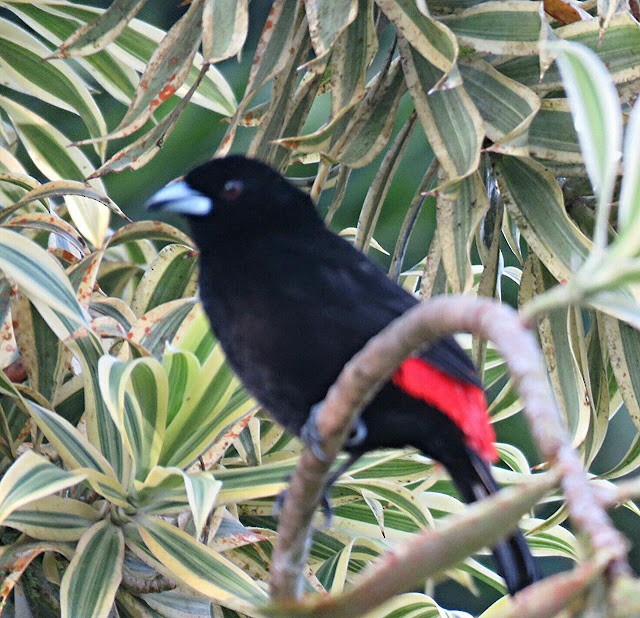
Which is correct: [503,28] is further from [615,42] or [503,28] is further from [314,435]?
[314,435]

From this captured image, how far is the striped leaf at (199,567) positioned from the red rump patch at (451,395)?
565mm

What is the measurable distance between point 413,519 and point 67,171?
1.28m

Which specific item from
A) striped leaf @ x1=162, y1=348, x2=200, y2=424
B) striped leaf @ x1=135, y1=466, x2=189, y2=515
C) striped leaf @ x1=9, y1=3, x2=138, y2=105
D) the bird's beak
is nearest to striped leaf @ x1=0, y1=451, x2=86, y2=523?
striped leaf @ x1=135, y1=466, x2=189, y2=515

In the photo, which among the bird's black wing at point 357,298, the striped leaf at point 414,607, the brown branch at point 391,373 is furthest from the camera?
the striped leaf at point 414,607

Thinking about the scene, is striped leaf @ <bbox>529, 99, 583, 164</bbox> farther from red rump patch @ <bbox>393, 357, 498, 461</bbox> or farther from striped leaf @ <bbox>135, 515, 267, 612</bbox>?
striped leaf @ <bbox>135, 515, 267, 612</bbox>

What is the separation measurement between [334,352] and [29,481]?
0.62 metres

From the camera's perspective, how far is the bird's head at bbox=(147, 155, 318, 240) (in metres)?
1.76

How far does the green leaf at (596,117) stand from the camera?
2.79 feet

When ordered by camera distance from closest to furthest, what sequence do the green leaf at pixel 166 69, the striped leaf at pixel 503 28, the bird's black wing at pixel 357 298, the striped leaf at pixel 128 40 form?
the bird's black wing at pixel 357 298 → the striped leaf at pixel 503 28 → the green leaf at pixel 166 69 → the striped leaf at pixel 128 40

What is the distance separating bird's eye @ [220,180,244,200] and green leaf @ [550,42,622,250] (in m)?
0.87

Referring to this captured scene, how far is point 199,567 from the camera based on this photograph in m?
1.96

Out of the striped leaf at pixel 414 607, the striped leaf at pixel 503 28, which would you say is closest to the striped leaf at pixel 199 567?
the striped leaf at pixel 414 607

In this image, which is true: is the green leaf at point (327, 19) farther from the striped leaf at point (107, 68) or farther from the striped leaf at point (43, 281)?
the striped leaf at point (107, 68)

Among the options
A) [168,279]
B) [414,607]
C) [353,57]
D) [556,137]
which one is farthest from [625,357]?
[168,279]
